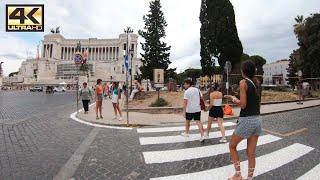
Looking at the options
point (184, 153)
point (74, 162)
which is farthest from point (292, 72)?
point (74, 162)

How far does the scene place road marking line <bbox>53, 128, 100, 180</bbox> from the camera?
6424mm

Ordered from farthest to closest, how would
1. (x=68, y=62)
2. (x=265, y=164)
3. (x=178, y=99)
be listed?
(x=68, y=62) < (x=178, y=99) < (x=265, y=164)

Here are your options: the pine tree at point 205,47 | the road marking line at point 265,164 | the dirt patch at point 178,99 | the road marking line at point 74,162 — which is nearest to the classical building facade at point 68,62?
the pine tree at point 205,47

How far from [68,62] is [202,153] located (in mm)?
136340

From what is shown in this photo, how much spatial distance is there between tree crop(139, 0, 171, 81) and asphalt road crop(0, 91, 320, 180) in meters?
42.8

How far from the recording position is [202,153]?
830 centimetres

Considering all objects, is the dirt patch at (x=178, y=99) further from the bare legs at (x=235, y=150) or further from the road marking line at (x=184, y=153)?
the bare legs at (x=235, y=150)

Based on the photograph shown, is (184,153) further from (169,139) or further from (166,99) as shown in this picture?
(166,99)

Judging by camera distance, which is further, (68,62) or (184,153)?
(68,62)

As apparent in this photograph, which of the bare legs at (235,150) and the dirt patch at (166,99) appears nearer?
the bare legs at (235,150)

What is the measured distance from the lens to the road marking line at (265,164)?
6.42 m

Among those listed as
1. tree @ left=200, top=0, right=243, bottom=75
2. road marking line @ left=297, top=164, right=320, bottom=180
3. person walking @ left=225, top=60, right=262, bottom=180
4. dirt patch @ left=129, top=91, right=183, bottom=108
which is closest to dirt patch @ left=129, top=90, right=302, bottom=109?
dirt patch @ left=129, top=91, right=183, bottom=108

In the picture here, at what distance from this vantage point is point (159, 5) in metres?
58.1

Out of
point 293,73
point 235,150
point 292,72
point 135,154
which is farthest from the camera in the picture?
point 292,72
